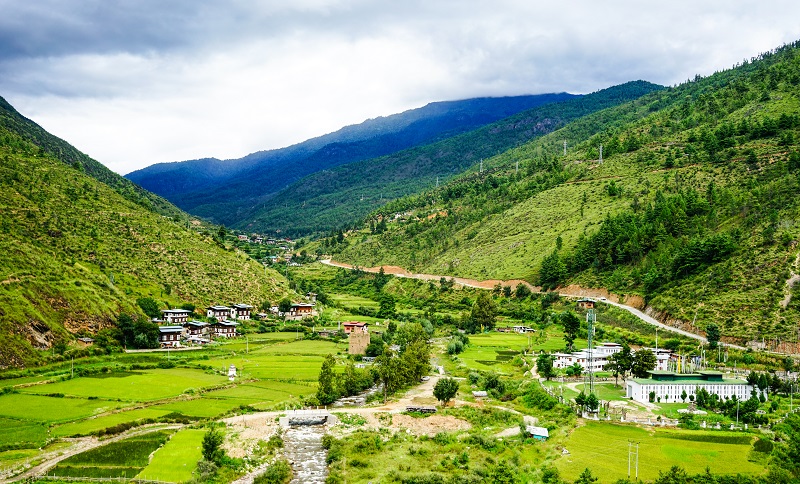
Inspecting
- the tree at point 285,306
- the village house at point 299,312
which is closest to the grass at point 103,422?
the tree at point 285,306

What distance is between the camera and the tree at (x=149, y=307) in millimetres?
81500

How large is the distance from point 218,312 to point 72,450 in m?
46.8

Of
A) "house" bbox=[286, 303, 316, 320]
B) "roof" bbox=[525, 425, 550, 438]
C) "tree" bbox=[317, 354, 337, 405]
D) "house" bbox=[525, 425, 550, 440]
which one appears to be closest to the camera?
"house" bbox=[525, 425, 550, 440]

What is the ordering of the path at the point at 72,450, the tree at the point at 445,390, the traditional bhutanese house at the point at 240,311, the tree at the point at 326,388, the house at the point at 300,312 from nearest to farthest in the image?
the path at the point at 72,450 < the tree at the point at 445,390 < the tree at the point at 326,388 < the traditional bhutanese house at the point at 240,311 < the house at the point at 300,312

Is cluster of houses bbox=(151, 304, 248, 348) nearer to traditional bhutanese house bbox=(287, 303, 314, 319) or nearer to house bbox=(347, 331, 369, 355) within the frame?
traditional bhutanese house bbox=(287, 303, 314, 319)

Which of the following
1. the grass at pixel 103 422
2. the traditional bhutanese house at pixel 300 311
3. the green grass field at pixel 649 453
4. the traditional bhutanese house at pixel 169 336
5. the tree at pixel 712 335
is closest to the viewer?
the green grass field at pixel 649 453

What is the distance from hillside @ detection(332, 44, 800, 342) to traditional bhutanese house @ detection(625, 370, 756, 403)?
500 inches

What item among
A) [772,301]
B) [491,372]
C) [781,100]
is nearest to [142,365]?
[491,372]

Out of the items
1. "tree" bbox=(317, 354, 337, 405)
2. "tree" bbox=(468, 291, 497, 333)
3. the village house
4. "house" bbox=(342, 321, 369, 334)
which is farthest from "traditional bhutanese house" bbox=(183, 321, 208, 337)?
"tree" bbox=(468, 291, 497, 333)

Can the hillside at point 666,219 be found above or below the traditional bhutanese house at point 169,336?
above

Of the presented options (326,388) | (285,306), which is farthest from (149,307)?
(326,388)

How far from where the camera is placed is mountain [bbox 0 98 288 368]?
67.1 meters

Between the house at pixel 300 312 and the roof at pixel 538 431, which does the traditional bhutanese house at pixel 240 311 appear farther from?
the roof at pixel 538 431

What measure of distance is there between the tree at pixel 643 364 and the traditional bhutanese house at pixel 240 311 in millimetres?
51856
